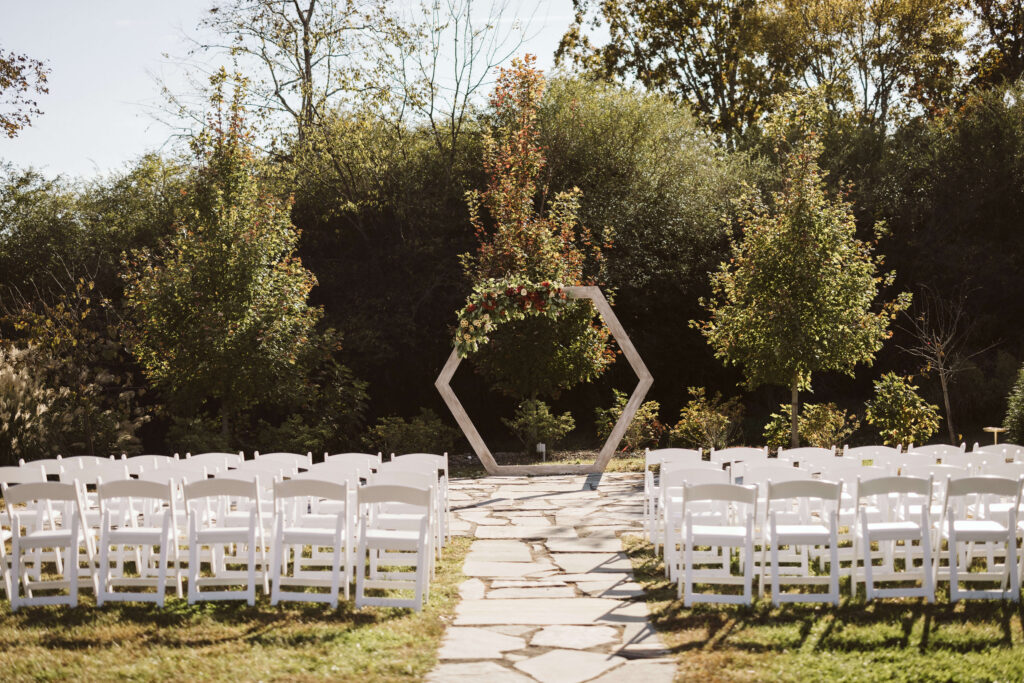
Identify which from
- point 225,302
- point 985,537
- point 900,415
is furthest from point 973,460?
point 225,302

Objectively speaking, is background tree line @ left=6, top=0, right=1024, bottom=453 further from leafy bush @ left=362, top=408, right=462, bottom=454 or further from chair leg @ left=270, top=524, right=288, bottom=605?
chair leg @ left=270, top=524, right=288, bottom=605

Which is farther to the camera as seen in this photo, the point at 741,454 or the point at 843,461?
the point at 741,454

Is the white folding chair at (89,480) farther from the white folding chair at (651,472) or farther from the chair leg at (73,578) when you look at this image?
the white folding chair at (651,472)

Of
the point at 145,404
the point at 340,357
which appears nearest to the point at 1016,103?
the point at 340,357

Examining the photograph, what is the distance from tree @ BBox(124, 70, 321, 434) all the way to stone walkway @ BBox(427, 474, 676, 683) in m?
5.27

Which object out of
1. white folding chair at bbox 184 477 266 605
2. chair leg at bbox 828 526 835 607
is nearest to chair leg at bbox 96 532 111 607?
white folding chair at bbox 184 477 266 605

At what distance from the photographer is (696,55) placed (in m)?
25.6

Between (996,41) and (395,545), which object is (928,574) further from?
(996,41)

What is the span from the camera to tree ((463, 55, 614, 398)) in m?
15.0

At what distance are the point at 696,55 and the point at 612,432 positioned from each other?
15.5 m

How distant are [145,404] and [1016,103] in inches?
724

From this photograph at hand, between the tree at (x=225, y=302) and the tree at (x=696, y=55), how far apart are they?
12517 millimetres

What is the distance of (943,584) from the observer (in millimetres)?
6504

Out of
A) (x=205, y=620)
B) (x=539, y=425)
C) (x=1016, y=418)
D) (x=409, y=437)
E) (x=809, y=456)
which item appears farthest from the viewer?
(x=539, y=425)
